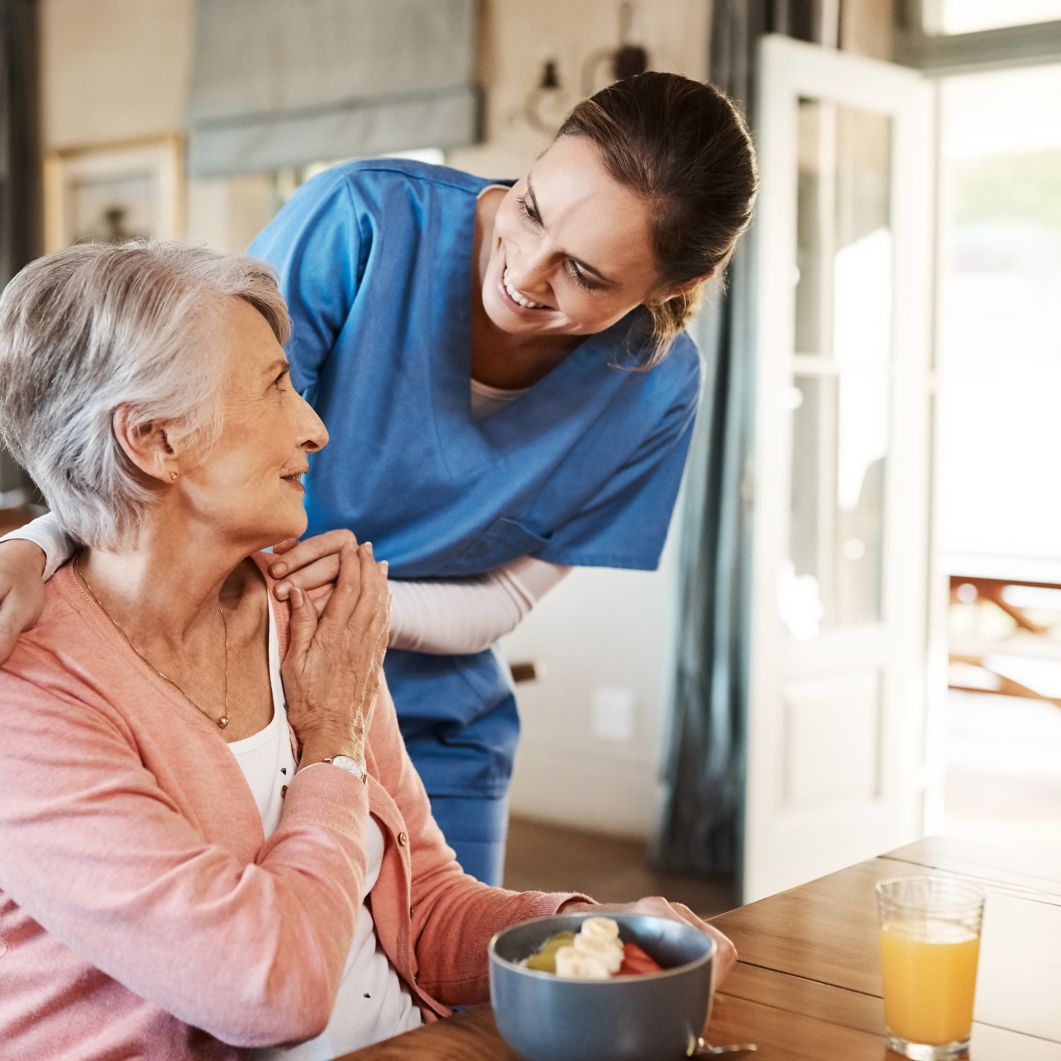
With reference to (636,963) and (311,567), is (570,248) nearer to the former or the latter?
(311,567)

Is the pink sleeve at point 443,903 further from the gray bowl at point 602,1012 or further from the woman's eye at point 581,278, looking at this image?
the woman's eye at point 581,278

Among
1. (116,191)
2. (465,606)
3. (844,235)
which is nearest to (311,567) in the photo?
(465,606)

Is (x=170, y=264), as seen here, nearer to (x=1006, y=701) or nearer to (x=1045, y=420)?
(x=1006, y=701)

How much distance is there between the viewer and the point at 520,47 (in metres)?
4.22

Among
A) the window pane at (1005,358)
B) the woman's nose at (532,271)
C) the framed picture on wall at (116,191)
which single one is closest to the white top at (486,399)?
the woman's nose at (532,271)

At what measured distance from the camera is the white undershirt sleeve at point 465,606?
1711mm

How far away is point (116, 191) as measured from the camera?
209 inches

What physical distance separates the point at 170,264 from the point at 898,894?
0.77m

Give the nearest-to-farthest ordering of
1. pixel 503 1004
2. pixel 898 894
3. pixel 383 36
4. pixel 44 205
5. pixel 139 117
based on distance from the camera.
Answer: pixel 503 1004, pixel 898 894, pixel 383 36, pixel 139 117, pixel 44 205

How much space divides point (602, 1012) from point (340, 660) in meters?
0.55

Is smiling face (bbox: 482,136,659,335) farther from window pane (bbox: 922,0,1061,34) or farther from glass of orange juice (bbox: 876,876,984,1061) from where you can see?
window pane (bbox: 922,0,1061,34)

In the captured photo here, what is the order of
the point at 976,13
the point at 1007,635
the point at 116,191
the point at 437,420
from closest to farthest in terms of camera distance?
the point at 437,420 → the point at 976,13 → the point at 116,191 → the point at 1007,635

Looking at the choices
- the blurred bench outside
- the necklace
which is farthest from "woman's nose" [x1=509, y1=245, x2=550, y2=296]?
the blurred bench outside

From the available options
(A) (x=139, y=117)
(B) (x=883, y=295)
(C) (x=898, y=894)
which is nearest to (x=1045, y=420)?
(B) (x=883, y=295)
